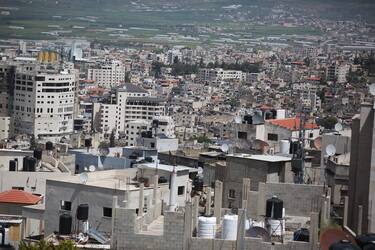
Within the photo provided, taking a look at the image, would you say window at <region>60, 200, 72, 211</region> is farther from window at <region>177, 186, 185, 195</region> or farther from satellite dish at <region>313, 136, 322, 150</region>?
satellite dish at <region>313, 136, 322, 150</region>

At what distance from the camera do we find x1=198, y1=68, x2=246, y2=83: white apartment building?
8638cm

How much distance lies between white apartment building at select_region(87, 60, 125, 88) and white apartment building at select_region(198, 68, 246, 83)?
5.68 m

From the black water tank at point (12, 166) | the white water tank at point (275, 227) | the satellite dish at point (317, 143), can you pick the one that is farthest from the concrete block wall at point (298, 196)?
the black water tank at point (12, 166)

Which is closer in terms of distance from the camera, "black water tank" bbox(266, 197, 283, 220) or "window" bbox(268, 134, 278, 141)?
"black water tank" bbox(266, 197, 283, 220)

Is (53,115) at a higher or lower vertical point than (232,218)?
lower

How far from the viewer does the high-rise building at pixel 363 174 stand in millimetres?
8297

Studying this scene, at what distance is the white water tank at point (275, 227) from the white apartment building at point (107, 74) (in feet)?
238

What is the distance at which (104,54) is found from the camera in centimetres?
10406

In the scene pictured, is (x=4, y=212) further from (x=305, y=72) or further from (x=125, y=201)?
(x=305, y=72)

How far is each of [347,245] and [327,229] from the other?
2.25 ft

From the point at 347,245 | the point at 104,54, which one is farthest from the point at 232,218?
the point at 104,54

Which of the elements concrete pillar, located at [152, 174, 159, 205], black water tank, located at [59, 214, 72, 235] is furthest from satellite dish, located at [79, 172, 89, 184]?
black water tank, located at [59, 214, 72, 235]

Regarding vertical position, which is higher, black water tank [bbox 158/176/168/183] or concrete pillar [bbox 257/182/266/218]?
concrete pillar [bbox 257/182/266/218]

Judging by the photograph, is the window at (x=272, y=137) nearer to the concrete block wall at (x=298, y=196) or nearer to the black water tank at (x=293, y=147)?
the black water tank at (x=293, y=147)
